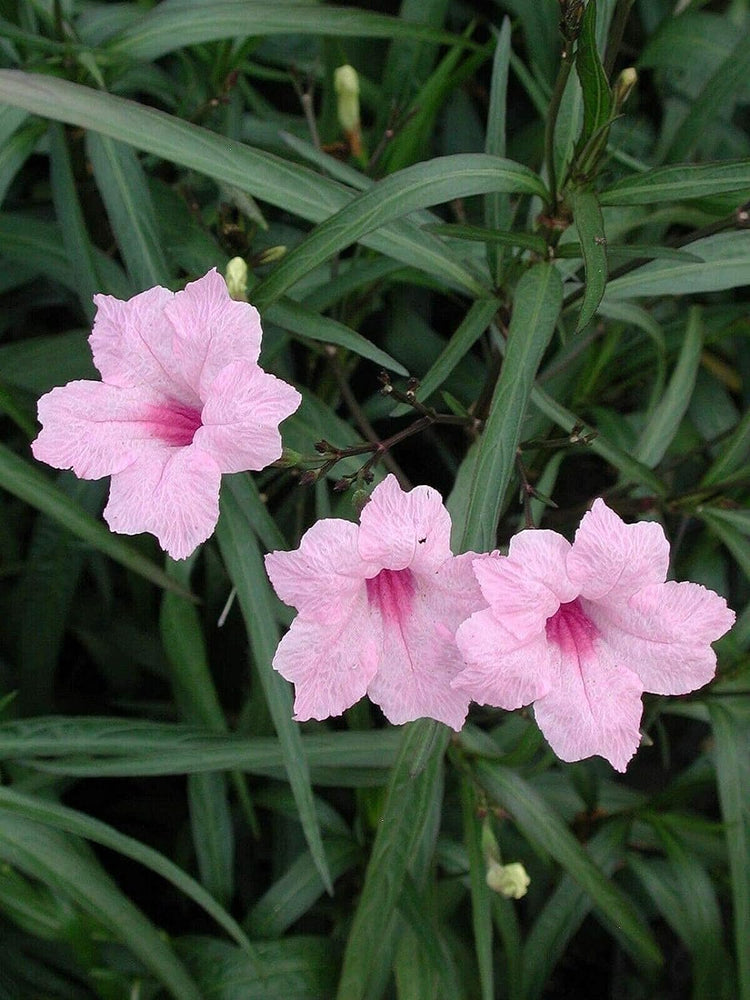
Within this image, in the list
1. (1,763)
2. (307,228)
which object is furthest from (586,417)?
(1,763)

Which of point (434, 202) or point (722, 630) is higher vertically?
point (434, 202)

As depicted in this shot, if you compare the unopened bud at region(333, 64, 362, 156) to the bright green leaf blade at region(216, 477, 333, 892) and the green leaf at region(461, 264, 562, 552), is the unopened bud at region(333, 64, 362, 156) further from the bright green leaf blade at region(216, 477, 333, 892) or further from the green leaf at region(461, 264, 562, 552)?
the bright green leaf blade at region(216, 477, 333, 892)

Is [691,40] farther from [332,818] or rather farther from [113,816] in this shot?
[113,816]

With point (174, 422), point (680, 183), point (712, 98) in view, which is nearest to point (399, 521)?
point (174, 422)

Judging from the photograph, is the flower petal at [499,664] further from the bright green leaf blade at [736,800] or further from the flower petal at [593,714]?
the bright green leaf blade at [736,800]

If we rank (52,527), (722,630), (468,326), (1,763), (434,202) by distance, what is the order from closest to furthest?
(722,630) → (434,202) → (468,326) → (1,763) → (52,527)

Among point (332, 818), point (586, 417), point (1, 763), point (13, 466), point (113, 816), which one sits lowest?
point (113, 816)

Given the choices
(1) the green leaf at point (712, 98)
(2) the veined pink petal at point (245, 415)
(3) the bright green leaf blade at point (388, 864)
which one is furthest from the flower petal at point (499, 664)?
(1) the green leaf at point (712, 98)
